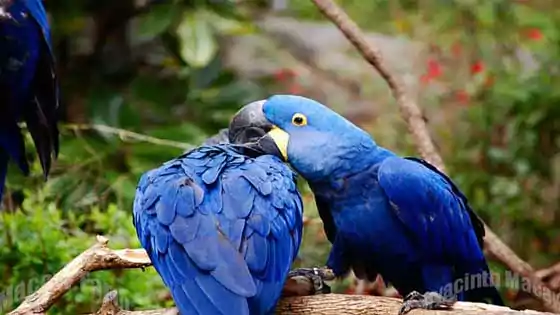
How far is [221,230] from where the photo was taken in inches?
56.5

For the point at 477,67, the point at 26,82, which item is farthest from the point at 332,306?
the point at 477,67

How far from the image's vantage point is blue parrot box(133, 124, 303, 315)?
4.58 ft

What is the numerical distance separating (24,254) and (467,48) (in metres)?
2.08

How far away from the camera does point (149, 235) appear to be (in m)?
1.48

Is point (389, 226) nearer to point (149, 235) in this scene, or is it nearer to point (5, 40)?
point (149, 235)

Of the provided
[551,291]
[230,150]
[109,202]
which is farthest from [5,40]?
[551,291]

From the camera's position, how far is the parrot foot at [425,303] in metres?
1.50

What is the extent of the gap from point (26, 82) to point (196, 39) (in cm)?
110

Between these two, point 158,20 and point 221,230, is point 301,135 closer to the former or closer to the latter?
point 221,230

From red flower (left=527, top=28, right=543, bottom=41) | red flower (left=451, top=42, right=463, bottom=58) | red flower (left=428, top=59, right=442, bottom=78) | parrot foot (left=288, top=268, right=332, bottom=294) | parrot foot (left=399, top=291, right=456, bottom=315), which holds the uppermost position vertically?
red flower (left=527, top=28, right=543, bottom=41)

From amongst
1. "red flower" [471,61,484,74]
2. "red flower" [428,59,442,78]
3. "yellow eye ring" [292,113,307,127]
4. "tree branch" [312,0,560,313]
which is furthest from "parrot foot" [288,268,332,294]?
"red flower" [428,59,442,78]

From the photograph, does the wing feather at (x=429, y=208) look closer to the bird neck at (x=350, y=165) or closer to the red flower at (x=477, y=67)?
the bird neck at (x=350, y=165)

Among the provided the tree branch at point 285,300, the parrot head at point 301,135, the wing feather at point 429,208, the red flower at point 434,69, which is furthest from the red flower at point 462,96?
the tree branch at point 285,300

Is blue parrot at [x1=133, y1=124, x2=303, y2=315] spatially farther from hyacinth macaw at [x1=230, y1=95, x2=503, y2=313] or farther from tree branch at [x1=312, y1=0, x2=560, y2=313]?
tree branch at [x1=312, y1=0, x2=560, y2=313]
